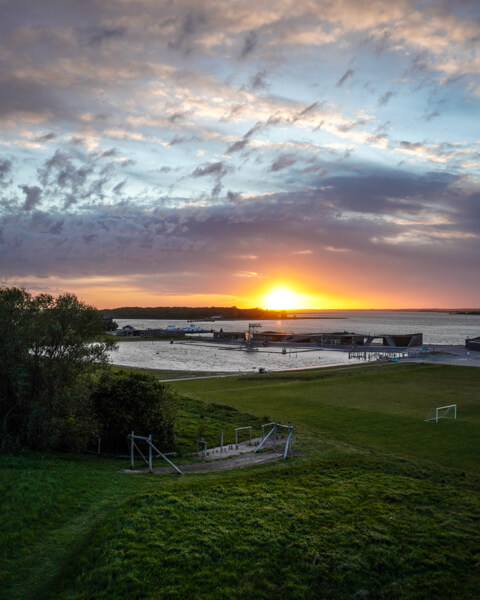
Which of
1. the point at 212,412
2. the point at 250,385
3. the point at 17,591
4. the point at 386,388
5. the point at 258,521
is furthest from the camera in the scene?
the point at 250,385

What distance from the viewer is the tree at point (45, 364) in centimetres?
1930

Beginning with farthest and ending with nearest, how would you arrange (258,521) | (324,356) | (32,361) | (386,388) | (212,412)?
(324,356), (386,388), (212,412), (32,361), (258,521)

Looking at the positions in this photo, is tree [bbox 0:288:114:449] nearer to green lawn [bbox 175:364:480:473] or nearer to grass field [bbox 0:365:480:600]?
grass field [bbox 0:365:480:600]

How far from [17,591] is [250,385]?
42475 mm

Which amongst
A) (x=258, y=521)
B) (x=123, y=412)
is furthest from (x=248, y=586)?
(x=123, y=412)

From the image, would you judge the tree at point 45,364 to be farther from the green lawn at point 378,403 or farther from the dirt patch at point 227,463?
the green lawn at point 378,403

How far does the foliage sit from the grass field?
254 centimetres

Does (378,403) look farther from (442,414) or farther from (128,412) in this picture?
(128,412)

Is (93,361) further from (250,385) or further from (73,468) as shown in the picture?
(250,385)

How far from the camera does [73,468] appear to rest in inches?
690

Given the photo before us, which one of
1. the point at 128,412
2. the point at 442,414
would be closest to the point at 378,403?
the point at 442,414

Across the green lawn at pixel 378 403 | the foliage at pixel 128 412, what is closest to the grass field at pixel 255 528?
the green lawn at pixel 378 403

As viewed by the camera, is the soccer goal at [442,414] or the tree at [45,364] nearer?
the tree at [45,364]

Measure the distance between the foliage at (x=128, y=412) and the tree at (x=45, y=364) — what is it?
1.38m
